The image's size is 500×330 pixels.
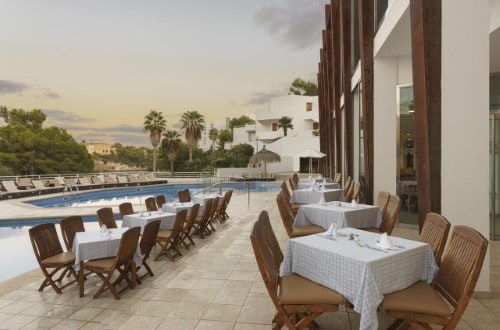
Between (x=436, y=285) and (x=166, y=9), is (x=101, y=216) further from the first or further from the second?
(x=166, y=9)

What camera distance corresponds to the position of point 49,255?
4.48 meters

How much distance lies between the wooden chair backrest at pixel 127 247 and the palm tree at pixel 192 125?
34.5 m

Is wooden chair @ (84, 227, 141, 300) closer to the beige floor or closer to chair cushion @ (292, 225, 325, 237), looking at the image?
the beige floor

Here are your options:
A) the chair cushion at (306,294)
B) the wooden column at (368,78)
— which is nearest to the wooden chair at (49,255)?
the chair cushion at (306,294)

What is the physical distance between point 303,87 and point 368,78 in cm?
4661

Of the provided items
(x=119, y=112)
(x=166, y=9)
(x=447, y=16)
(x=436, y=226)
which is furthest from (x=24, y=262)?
(x=119, y=112)

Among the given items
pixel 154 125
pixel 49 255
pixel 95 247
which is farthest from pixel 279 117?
pixel 95 247

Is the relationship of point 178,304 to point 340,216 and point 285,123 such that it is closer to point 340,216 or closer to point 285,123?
point 340,216

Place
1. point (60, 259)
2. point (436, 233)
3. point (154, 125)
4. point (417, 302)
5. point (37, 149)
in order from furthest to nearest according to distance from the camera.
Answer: point (154, 125) < point (37, 149) < point (60, 259) < point (436, 233) < point (417, 302)

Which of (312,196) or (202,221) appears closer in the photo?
(202,221)

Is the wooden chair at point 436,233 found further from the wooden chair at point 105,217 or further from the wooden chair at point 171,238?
the wooden chair at point 105,217

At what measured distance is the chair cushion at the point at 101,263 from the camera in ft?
13.2

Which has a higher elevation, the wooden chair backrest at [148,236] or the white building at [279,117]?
the white building at [279,117]

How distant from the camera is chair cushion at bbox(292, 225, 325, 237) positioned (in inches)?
197
